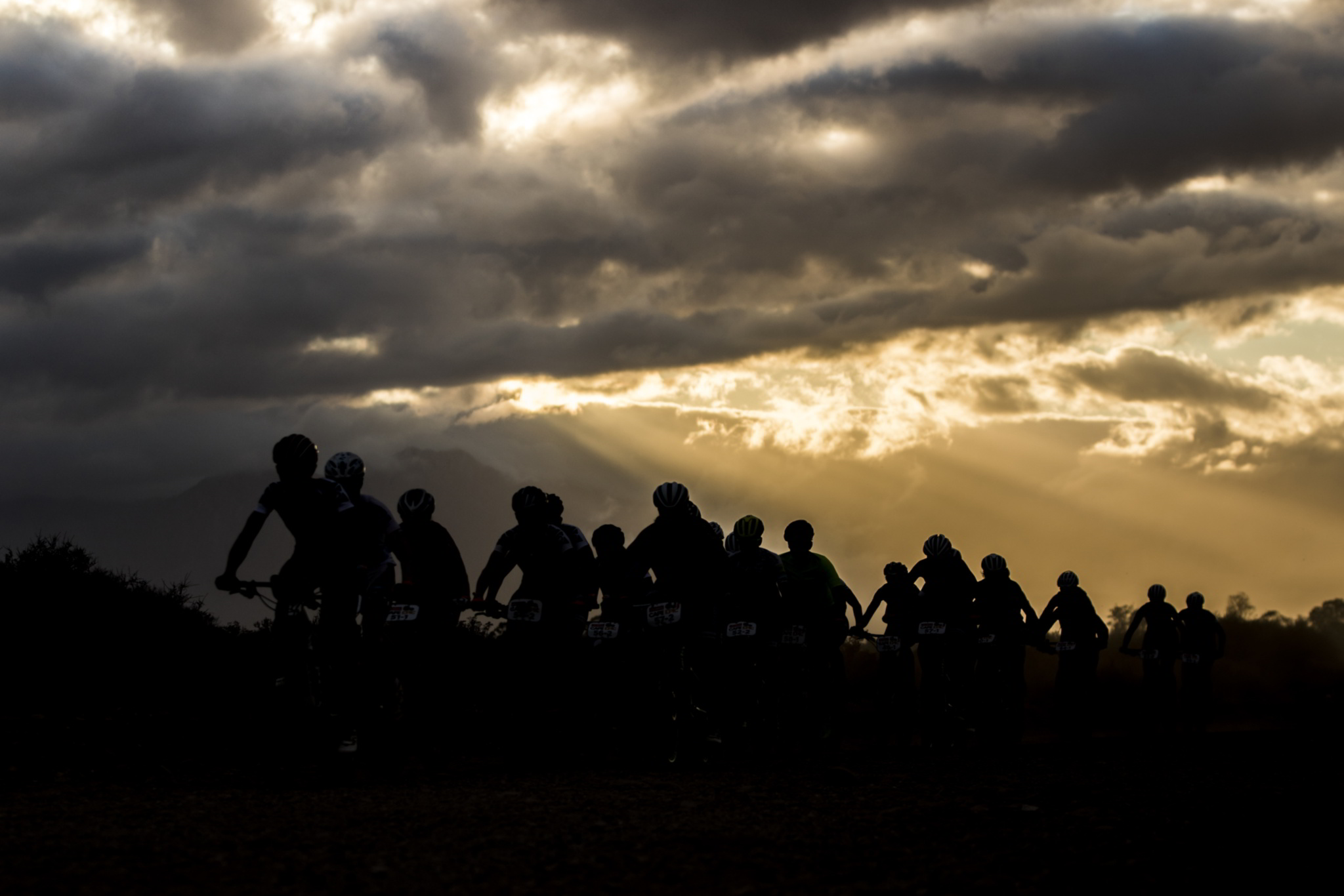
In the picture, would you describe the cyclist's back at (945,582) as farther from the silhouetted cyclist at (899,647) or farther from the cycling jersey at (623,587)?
the cycling jersey at (623,587)

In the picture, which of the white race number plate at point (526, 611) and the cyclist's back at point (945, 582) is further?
the cyclist's back at point (945, 582)

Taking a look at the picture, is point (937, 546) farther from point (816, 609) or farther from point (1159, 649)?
point (1159, 649)

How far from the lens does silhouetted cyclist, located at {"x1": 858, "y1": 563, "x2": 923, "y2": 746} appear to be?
53.8ft

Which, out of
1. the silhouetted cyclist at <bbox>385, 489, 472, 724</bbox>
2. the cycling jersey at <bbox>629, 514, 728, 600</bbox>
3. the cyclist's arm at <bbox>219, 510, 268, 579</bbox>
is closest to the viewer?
the cyclist's arm at <bbox>219, 510, 268, 579</bbox>

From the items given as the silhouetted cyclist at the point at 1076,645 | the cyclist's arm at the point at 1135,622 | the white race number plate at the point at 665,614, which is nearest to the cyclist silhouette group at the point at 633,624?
the white race number plate at the point at 665,614

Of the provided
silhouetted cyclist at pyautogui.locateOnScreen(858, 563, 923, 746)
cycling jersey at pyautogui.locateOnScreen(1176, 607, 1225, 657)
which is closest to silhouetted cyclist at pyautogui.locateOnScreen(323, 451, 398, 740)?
silhouetted cyclist at pyautogui.locateOnScreen(858, 563, 923, 746)

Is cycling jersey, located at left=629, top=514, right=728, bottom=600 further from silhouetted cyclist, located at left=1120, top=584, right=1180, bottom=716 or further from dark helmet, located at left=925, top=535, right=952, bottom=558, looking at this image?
silhouetted cyclist, located at left=1120, top=584, right=1180, bottom=716

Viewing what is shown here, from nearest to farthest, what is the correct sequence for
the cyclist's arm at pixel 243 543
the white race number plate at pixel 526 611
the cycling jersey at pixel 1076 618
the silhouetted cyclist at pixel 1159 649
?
the cyclist's arm at pixel 243 543
the white race number plate at pixel 526 611
the cycling jersey at pixel 1076 618
the silhouetted cyclist at pixel 1159 649

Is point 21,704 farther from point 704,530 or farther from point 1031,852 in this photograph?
point 1031,852

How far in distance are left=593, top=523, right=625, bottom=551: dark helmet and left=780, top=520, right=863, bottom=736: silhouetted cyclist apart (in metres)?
1.92

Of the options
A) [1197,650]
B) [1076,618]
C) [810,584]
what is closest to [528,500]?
[810,584]

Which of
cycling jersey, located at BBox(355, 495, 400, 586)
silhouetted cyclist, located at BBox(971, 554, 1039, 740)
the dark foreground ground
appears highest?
cycling jersey, located at BBox(355, 495, 400, 586)

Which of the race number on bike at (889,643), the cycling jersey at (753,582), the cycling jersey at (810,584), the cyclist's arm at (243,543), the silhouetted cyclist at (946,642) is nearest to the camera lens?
the cyclist's arm at (243,543)

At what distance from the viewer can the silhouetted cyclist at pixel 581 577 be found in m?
11.5
